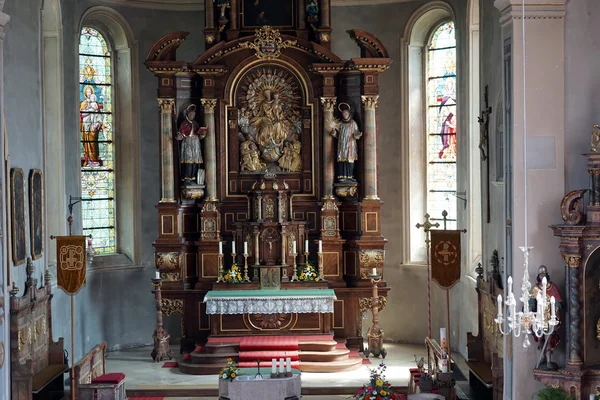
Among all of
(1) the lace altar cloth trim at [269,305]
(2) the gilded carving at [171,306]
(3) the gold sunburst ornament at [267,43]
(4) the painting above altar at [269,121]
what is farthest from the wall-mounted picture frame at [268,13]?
(2) the gilded carving at [171,306]

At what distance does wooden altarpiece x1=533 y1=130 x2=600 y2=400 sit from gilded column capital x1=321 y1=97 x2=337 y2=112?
807cm

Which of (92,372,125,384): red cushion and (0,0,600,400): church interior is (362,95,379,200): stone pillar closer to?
(0,0,600,400): church interior

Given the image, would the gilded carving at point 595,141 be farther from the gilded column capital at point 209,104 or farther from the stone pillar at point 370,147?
the gilded column capital at point 209,104

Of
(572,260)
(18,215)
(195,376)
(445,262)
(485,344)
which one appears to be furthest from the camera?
(195,376)

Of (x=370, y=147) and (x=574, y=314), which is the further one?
(x=370, y=147)

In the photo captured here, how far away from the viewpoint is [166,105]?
2119 centimetres

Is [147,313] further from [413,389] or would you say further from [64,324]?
[413,389]

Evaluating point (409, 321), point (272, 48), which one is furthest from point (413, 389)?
point (272, 48)

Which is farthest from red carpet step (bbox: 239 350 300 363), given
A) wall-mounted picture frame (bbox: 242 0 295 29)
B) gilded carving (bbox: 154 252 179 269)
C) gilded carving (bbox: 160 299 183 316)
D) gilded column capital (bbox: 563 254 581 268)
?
wall-mounted picture frame (bbox: 242 0 295 29)

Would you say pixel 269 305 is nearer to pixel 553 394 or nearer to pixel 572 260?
pixel 553 394

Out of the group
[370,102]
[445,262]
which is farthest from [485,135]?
[370,102]

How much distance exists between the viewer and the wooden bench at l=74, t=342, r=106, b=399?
15.7 metres

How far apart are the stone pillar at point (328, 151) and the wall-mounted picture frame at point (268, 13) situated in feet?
6.22

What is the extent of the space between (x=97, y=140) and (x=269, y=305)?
550cm
